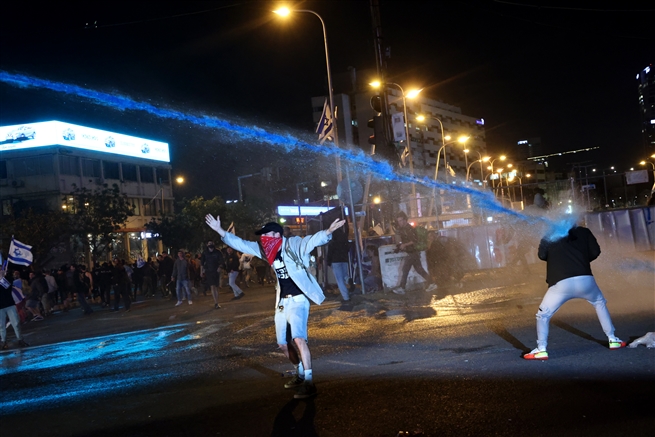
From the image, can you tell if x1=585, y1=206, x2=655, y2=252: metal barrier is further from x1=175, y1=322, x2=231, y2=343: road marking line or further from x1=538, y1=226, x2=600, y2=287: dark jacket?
x1=175, y1=322, x2=231, y2=343: road marking line

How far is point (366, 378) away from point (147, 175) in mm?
56393

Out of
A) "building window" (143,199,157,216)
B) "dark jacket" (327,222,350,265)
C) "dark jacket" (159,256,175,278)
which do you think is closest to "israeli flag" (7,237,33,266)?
"dark jacket" (159,256,175,278)

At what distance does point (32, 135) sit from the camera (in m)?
47.2

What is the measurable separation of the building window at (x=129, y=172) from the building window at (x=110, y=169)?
1.46 meters

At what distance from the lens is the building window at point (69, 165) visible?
4709 centimetres

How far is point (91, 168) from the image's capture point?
5103 cm

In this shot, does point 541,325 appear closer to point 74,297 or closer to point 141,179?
point 74,297

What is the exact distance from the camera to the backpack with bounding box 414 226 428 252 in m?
14.0

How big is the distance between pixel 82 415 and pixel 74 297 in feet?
64.7

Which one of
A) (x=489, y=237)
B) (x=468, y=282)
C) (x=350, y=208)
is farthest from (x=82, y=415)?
(x=489, y=237)

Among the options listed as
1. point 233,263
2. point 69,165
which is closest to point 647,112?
point 69,165

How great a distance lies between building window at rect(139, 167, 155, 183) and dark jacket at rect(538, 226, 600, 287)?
55.7m

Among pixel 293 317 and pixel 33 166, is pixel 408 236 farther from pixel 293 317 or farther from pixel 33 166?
pixel 33 166

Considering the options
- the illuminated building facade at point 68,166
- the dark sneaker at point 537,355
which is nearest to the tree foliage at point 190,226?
the illuminated building facade at point 68,166
